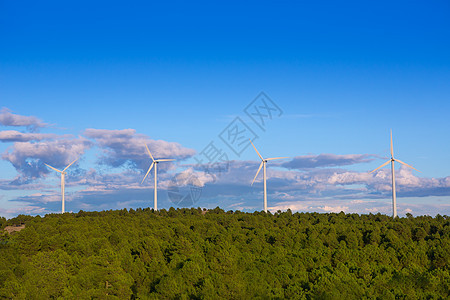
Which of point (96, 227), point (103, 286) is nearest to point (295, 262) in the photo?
point (103, 286)

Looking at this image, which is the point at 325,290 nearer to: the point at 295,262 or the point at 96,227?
the point at 295,262

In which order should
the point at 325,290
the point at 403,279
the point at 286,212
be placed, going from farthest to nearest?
1. the point at 286,212
2. the point at 403,279
3. the point at 325,290

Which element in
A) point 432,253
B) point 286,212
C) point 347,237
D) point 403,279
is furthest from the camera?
point 286,212

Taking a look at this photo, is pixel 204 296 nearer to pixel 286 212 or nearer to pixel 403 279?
pixel 403 279

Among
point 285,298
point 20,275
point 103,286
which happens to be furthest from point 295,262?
point 20,275

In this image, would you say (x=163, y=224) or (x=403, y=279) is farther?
(x=163, y=224)

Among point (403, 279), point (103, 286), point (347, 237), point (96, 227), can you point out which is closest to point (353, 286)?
point (403, 279)

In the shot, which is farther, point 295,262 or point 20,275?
point 295,262

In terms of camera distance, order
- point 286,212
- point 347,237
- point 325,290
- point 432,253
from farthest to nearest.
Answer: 1. point 286,212
2. point 347,237
3. point 432,253
4. point 325,290

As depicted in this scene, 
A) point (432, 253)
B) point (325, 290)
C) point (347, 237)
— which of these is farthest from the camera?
point (347, 237)
